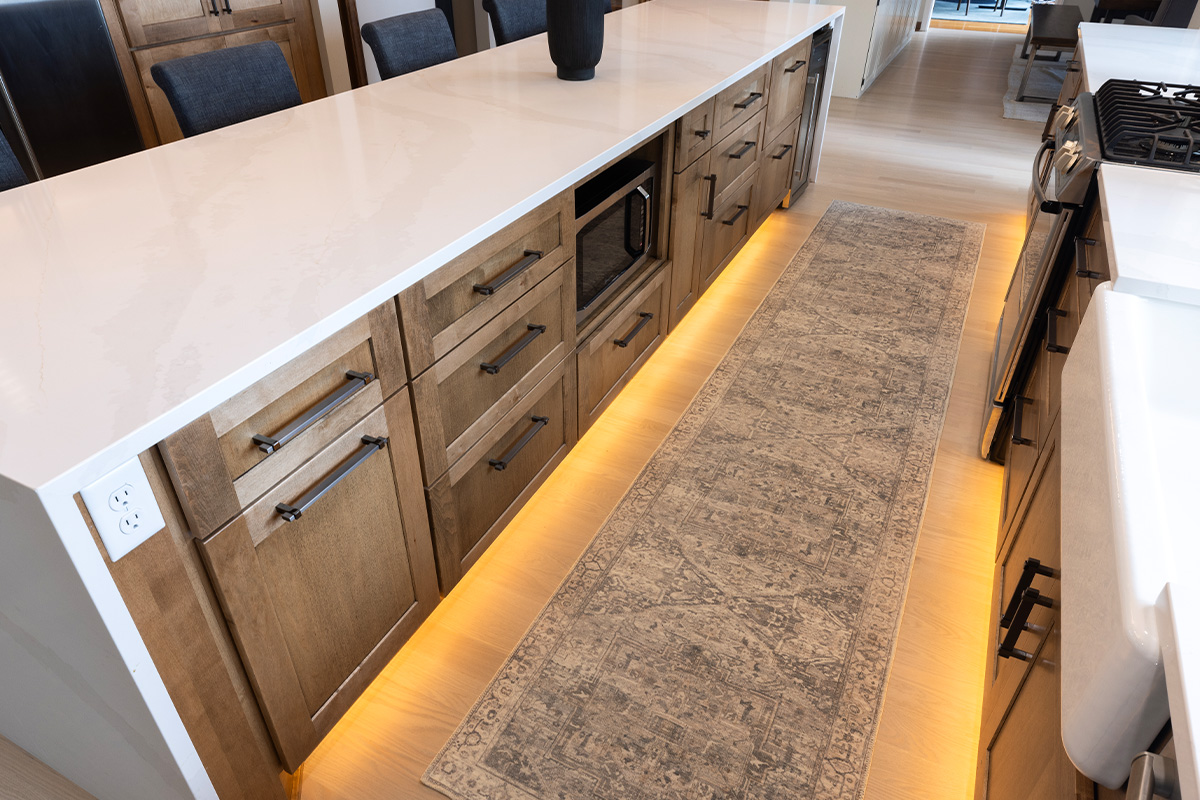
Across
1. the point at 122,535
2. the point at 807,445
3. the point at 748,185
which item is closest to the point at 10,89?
the point at 748,185

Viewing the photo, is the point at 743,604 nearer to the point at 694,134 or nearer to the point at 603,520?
the point at 603,520

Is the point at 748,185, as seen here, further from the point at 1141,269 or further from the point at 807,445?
the point at 1141,269

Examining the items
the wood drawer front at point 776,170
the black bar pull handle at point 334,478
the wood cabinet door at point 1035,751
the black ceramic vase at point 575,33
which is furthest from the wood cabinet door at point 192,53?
the wood cabinet door at point 1035,751

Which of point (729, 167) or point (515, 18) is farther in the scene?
point (515, 18)

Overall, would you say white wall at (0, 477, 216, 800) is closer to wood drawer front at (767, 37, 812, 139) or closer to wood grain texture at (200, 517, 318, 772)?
wood grain texture at (200, 517, 318, 772)

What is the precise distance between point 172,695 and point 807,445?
172cm

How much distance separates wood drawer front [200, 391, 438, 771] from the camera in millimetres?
1064

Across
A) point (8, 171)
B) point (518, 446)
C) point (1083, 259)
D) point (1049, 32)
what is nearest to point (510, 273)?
point (518, 446)

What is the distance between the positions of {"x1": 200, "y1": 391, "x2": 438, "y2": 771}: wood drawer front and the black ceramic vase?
1.39 metres

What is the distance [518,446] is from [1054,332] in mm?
1243

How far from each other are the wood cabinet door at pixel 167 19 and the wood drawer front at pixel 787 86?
106 inches

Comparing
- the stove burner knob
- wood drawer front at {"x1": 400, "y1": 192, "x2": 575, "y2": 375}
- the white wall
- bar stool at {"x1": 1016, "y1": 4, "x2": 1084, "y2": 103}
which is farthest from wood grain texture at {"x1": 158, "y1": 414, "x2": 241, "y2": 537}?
bar stool at {"x1": 1016, "y1": 4, "x2": 1084, "y2": 103}

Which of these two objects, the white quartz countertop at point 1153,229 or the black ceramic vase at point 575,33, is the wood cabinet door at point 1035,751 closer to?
the white quartz countertop at point 1153,229

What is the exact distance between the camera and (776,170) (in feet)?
11.2
